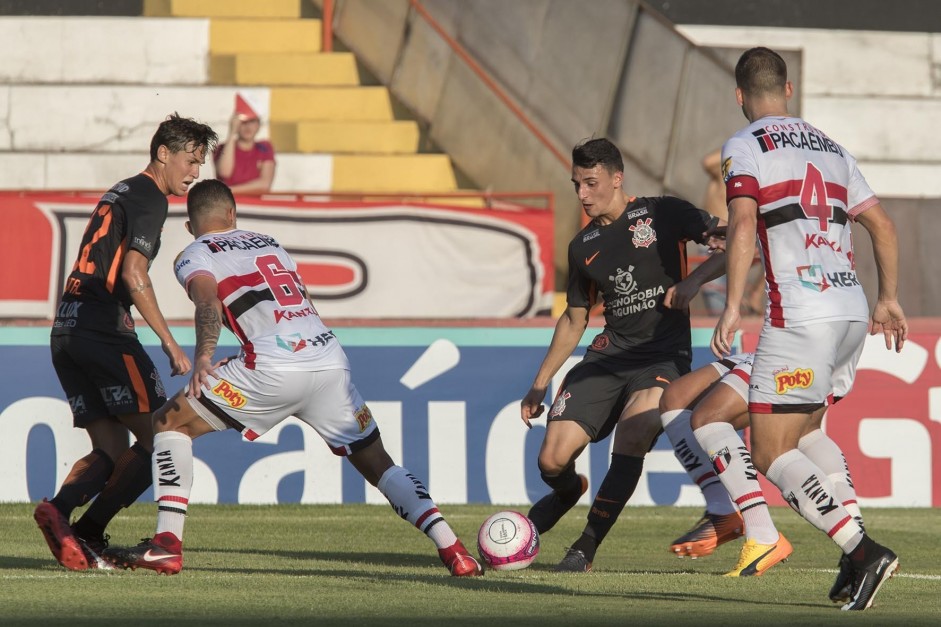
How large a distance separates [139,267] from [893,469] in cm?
621

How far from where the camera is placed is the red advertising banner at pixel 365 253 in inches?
480

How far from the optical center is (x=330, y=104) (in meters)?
16.9

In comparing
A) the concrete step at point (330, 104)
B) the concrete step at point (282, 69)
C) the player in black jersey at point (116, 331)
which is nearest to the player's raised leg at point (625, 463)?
the player in black jersey at point (116, 331)

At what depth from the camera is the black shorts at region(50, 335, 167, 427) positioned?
7340mm

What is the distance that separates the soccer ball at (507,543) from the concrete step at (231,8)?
11578 millimetres

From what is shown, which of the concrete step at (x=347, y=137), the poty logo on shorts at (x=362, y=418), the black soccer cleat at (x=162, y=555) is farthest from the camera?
the concrete step at (x=347, y=137)

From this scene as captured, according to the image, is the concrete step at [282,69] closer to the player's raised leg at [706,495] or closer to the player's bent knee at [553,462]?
the player's bent knee at [553,462]

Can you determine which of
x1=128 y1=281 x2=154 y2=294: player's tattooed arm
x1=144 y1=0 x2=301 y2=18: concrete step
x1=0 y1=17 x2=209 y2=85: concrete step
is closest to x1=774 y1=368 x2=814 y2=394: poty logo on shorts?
x1=128 y1=281 x2=154 y2=294: player's tattooed arm

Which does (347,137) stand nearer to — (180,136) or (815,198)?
(180,136)

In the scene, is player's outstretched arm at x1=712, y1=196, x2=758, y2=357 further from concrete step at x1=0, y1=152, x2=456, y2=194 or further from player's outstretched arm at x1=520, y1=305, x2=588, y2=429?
concrete step at x1=0, y1=152, x2=456, y2=194

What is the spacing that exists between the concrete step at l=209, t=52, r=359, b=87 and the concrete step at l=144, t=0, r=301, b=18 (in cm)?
71

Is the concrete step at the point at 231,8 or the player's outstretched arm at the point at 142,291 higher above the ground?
the concrete step at the point at 231,8

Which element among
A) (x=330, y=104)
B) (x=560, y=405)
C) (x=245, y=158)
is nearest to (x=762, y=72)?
(x=560, y=405)

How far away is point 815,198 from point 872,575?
4.90 ft
